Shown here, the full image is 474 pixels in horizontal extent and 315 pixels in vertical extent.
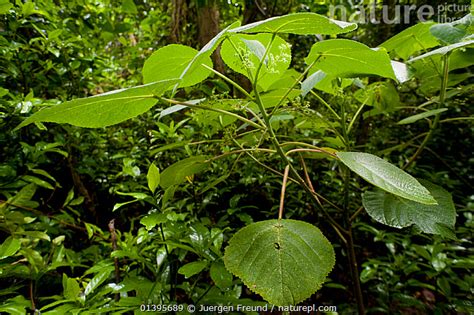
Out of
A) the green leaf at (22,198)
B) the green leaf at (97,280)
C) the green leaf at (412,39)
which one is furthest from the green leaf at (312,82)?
the green leaf at (22,198)

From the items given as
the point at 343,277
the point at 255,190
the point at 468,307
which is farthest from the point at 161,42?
the point at 468,307

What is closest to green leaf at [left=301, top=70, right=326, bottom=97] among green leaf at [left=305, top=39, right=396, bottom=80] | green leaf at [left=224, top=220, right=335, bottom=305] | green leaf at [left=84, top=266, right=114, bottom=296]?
green leaf at [left=305, top=39, right=396, bottom=80]

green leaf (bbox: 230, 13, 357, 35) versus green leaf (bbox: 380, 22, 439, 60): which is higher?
green leaf (bbox: 230, 13, 357, 35)

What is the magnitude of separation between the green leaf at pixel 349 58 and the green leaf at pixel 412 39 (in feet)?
0.48

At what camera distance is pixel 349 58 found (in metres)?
0.45

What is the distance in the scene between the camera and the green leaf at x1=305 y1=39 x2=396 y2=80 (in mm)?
420

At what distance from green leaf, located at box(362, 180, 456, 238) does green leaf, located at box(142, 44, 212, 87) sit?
393mm

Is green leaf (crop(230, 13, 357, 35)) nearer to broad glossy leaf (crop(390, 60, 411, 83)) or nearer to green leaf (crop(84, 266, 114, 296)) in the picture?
broad glossy leaf (crop(390, 60, 411, 83))

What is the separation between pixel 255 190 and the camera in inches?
40.9

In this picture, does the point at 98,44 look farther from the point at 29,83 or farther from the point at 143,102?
the point at 143,102

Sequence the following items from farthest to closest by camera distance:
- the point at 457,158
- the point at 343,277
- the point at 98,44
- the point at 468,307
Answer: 1. the point at 457,158
2. the point at 98,44
3. the point at 343,277
4. the point at 468,307

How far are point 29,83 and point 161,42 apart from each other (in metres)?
0.81

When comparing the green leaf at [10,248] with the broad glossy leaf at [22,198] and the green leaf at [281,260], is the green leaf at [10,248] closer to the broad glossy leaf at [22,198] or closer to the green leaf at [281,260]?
the broad glossy leaf at [22,198]

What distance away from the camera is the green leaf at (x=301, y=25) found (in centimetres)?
34
